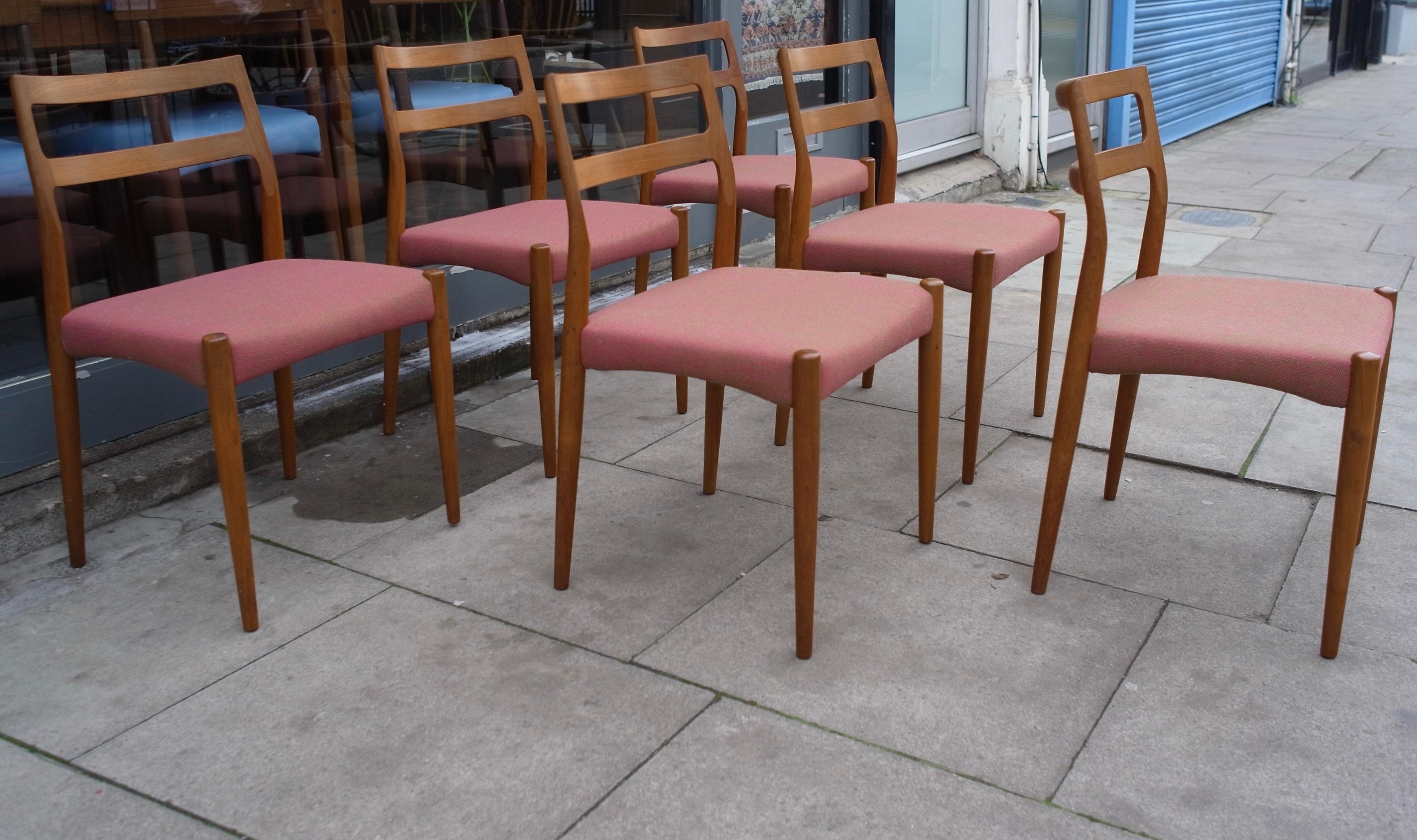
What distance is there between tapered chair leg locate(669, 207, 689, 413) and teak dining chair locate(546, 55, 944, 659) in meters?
0.40

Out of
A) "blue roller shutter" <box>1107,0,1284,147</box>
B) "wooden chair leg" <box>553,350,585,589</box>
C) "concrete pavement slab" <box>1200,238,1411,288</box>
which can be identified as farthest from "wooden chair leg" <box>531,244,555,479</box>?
"blue roller shutter" <box>1107,0,1284,147</box>

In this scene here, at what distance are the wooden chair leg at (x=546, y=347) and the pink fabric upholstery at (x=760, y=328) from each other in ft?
1.28

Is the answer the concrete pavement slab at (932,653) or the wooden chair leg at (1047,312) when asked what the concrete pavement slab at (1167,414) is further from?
the concrete pavement slab at (932,653)

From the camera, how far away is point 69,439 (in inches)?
90.9

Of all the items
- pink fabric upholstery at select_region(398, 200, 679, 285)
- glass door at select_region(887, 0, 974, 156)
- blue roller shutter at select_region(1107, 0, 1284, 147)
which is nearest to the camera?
pink fabric upholstery at select_region(398, 200, 679, 285)

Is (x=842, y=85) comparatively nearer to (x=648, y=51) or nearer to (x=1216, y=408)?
(x=648, y=51)

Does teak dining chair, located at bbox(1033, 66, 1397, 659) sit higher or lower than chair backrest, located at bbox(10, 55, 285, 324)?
lower

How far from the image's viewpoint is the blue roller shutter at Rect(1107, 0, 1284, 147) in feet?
22.5

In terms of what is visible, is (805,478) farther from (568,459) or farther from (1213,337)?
(1213,337)

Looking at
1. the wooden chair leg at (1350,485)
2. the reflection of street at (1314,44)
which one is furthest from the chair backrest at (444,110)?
the reflection of street at (1314,44)

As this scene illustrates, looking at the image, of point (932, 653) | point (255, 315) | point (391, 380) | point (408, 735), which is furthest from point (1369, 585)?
point (391, 380)

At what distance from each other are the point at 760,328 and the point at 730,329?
5 cm

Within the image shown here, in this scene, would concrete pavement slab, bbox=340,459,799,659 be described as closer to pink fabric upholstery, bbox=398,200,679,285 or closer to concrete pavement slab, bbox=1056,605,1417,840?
pink fabric upholstery, bbox=398,200,679,285

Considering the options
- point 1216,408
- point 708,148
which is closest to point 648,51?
point 708,148
